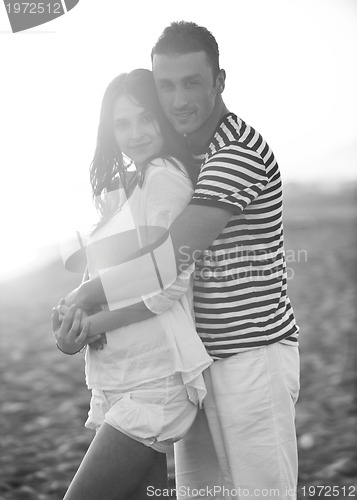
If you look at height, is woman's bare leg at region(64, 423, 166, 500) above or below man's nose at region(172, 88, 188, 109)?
below

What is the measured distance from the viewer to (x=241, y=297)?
216 centimetres

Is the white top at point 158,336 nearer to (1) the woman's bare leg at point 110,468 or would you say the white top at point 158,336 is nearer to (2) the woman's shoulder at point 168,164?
(2) the woman's shoulder at point 168,164

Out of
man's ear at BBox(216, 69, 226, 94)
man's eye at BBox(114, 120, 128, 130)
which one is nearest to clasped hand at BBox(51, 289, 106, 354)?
man's eye at BBox(114, 120, 128, 130)

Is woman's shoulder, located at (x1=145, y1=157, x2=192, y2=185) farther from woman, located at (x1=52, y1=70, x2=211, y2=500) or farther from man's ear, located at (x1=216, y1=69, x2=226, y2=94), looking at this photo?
man's ear, located at (x1=216, y1=69, x2=226, y2=94)

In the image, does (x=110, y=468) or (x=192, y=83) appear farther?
(x=192, y=83)

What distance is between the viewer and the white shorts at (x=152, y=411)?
2.04 metres

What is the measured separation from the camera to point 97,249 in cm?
221

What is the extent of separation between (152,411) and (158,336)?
0.73 ft

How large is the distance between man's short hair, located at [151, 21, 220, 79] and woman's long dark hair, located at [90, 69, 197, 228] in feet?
0.36

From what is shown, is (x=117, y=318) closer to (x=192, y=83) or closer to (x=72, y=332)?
(x=72, y=332)

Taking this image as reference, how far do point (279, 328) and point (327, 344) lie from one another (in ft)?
12.7

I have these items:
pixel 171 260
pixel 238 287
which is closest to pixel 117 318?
pixel 171 260

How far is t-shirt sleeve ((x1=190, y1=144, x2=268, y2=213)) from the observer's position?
6.69 ft

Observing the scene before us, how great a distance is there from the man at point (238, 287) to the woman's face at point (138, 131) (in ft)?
0.24
